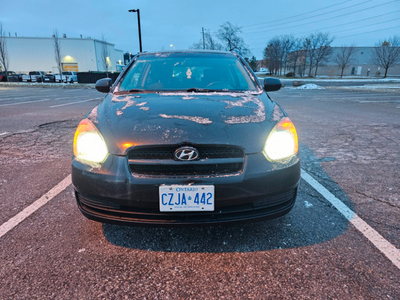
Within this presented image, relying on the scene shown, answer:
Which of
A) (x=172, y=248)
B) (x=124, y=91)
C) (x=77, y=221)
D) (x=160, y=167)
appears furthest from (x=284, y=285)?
(x=124, y=91)

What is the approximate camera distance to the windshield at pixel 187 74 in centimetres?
269

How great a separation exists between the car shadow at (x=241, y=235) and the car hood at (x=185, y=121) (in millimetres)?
701

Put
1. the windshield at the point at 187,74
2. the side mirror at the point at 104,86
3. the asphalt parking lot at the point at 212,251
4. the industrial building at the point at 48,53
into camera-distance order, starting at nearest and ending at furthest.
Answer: the asphalt parking lot at the point at 212,251
the windshield at the point at 187,74
the side mirror at the point at 104,86
the industrial building at the point at 48,53

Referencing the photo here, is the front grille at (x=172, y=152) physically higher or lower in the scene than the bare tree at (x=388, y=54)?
lower

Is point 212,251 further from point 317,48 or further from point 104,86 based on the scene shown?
point 317,48

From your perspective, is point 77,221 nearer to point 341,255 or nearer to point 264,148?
point 264,148

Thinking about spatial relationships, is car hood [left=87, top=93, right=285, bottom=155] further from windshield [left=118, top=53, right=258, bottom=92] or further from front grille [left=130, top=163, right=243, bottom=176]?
windshield [left=118, top=53, right=258, bottom=92]

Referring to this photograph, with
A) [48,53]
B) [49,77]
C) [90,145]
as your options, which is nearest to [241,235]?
[90,145]

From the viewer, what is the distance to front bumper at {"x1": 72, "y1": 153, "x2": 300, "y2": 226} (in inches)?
63.5

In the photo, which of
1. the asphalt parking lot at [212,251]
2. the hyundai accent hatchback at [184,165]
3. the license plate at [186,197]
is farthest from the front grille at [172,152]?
the asphalt parking lot at [212,251]

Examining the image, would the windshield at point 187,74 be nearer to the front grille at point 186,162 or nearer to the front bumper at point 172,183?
the front grille at point 186,162

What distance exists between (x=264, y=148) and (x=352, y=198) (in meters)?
1.51

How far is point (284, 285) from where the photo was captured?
157 centimetres

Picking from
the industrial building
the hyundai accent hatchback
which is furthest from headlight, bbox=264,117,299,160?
the industrial building
